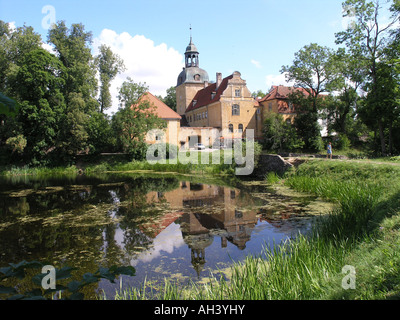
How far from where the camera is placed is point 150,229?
9.61 m

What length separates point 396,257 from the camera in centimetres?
417

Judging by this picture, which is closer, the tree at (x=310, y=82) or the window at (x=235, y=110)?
the tree at (x=310, y=82)

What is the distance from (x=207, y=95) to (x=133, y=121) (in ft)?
61.8

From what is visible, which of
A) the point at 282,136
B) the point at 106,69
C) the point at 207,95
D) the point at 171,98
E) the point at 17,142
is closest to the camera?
the point at 17,142

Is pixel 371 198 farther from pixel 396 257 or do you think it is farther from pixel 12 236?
pixel 12 236

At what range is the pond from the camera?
6.85 m

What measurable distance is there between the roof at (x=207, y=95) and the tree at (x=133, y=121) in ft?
43.4

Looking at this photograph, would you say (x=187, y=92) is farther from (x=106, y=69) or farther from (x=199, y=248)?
(x=199, y=248)

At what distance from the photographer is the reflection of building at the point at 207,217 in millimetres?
8242

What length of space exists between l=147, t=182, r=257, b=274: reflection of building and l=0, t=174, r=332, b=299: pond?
0.10 feet

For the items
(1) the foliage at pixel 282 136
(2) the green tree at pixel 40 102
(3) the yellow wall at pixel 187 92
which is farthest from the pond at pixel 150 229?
(3) the yellow wall at pixel 187 92

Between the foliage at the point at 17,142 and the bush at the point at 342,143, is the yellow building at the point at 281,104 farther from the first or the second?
the foliage at the point at 17,142
